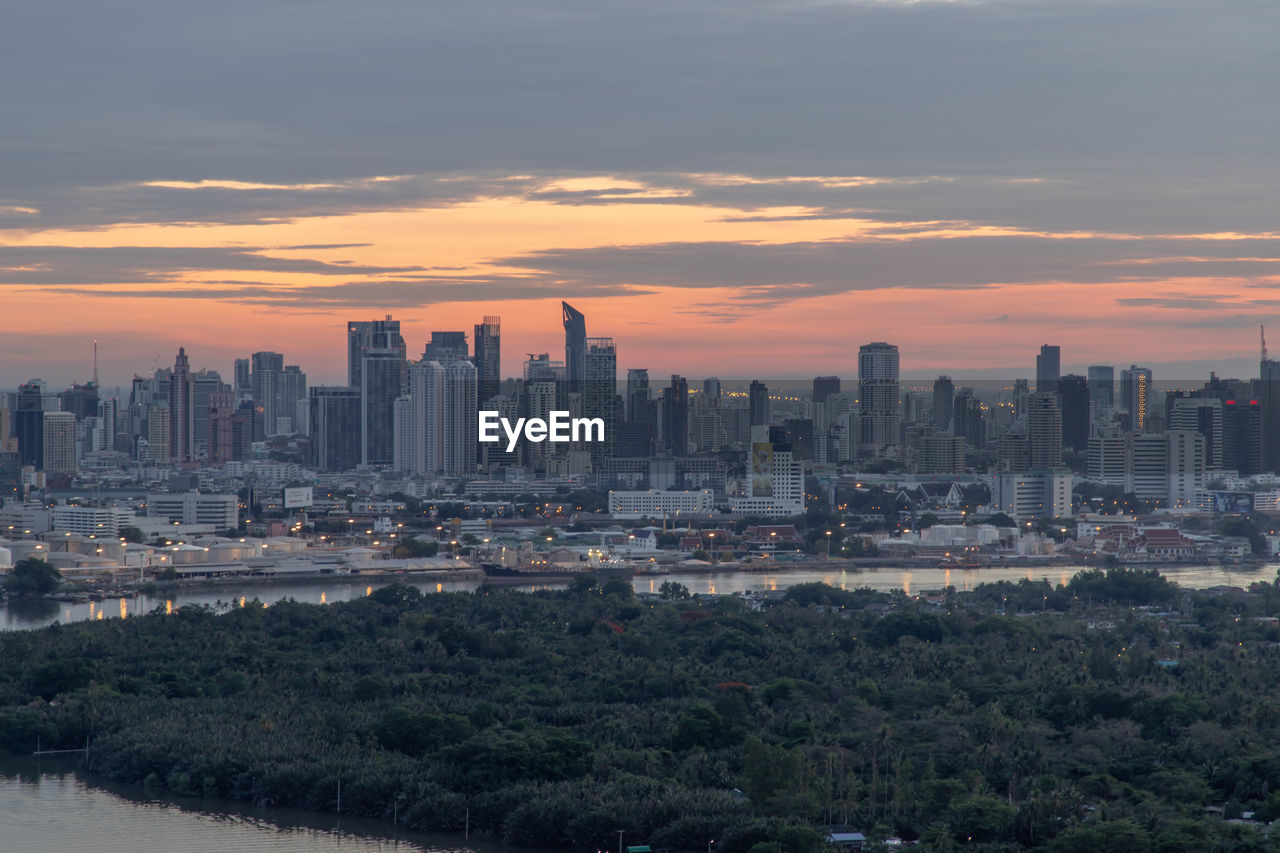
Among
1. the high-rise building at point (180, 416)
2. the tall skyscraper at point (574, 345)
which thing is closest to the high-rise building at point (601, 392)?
the tall skyscraper at point (574, 345)

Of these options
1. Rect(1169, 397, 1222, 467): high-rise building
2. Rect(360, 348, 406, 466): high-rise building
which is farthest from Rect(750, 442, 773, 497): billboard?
Rect(360, 348, 406, 466): high-rise building

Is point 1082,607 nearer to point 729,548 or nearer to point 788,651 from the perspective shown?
point 788,651

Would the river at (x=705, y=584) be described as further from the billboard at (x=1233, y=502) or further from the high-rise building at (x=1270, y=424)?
the high-rise building at (x=1270, y=424)

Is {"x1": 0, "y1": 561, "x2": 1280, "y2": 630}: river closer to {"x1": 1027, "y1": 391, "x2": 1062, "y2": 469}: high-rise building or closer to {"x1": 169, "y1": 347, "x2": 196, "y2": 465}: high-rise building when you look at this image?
{"x1": 1027, "y1": 391, "x2": 1062, "y2": 469}: high-rise building

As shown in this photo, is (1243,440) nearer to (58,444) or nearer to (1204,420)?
(1204,420)

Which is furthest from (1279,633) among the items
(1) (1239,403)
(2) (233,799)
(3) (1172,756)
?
(1) (1239,403)
